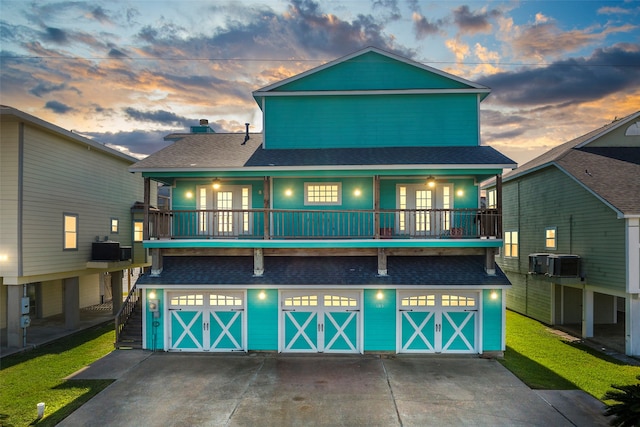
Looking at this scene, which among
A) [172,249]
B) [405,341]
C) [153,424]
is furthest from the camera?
[172,249]

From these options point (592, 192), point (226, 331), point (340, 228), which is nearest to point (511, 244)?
point (592, 192)

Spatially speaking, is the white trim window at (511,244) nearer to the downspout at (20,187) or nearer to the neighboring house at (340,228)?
the neighboring house at (340,228)

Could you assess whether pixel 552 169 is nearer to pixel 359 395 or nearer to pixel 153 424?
pixel 359 395

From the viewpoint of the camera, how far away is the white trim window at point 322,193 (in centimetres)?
1386

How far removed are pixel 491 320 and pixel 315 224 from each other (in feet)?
23.5

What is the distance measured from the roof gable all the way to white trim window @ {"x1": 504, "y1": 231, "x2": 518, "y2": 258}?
10.9 metres

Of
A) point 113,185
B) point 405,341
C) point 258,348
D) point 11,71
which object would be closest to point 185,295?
point 258,348

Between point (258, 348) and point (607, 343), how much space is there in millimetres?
13715

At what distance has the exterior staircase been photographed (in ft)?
43.1

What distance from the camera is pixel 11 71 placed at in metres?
17.1

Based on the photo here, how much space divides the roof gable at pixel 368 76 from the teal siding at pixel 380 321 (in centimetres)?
836

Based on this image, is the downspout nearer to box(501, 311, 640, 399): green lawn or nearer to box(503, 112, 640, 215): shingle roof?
box(501, 311, 640, 399): green lawn

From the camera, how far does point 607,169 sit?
15438mm

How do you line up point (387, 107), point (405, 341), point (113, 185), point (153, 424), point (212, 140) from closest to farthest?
point (153, 424) → point (405, 341) → point (387, 107) → point (212, 140) → point (113, 185)
